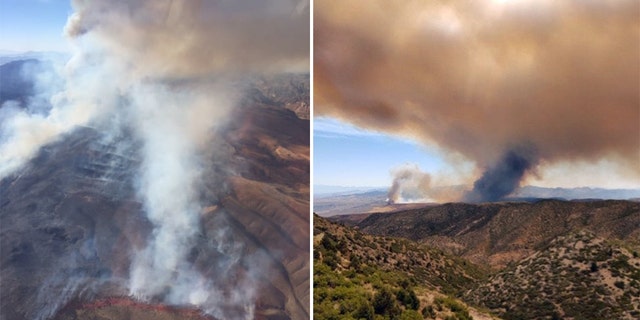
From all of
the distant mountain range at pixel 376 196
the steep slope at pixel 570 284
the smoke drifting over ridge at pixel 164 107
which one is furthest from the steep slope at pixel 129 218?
the steep slope at pixel 570 284

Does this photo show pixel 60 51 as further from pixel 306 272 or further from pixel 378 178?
pixel 378 178

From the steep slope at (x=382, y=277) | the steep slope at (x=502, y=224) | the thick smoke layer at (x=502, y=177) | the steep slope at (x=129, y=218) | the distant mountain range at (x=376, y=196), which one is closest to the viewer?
the steep slope at (x=129, y=218)

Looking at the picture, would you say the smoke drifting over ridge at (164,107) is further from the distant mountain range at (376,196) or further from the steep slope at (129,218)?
the distant mountain range at (376,196)

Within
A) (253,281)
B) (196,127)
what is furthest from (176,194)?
(253,281)

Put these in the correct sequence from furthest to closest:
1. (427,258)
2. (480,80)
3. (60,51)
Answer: (427,258)
(480,80)
(60,51)

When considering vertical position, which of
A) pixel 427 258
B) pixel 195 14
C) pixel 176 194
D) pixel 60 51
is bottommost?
pixel 427 258

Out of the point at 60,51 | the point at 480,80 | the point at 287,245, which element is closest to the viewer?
the point at 60,51

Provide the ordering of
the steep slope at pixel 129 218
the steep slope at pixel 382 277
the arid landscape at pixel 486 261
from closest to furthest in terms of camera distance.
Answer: the steep slope at pixel 129 218, the steep slope at pixel 382 277, the arid landscape at pixel 486 261
